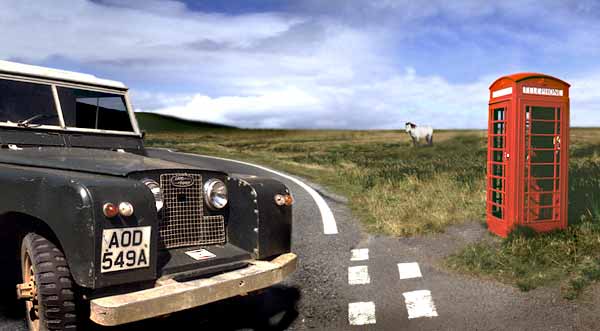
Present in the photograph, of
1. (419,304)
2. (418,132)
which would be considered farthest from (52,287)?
(418,132)

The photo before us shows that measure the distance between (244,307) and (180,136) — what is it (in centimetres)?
3667

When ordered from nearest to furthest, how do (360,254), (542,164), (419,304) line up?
(419,304)
(360,254)
(542,164)

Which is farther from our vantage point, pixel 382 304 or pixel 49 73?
pixel 49 73

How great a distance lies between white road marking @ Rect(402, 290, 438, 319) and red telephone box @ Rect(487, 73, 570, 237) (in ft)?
8.06

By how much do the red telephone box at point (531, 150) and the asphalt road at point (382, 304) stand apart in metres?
1.26

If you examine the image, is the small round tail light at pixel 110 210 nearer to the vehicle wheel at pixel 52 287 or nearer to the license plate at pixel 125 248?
the license plate at pixel 125 248

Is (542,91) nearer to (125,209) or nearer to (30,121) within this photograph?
(125,209)

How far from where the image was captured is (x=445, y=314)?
5.14m

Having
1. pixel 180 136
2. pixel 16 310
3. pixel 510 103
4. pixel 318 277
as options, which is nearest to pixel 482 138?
pixel 180 136

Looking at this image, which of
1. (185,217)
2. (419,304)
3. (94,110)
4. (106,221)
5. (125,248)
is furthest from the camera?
(94,110)

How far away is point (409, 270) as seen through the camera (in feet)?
21.1

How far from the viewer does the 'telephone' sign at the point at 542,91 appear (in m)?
7.30

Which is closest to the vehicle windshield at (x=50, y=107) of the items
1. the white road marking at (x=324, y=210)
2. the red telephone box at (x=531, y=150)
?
the white road marking at (x=324, y=210)

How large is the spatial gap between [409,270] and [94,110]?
13.9 ft
